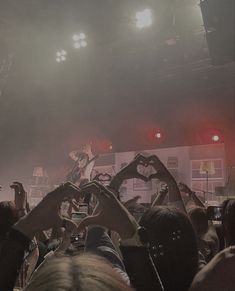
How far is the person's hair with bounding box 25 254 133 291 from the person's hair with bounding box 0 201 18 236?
1.07 metres

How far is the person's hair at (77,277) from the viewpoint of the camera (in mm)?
680

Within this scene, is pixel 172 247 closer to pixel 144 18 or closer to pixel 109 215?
pixel 109 215

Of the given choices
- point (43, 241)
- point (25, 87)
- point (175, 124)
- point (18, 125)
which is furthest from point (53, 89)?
point (43, 241)

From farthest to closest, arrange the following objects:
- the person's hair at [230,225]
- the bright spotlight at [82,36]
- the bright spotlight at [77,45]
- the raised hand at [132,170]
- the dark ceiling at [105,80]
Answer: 1. the bright spotlight at [77,45]
2. the bright spotlight at [82,36]
3. the dark ceiling at [105,80]
4. the raised hand at [132,170]
5. the person's hair at [230,225]

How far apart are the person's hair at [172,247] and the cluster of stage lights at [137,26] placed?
7.94 metres

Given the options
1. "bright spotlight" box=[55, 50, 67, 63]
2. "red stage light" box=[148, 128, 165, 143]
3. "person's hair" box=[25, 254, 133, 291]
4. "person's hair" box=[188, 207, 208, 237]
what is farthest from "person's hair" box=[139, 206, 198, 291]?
"red stage light" box=[148, 128, 165, 143]

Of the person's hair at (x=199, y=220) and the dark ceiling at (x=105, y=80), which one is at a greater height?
the dark ceiling at (x=105, y=80)

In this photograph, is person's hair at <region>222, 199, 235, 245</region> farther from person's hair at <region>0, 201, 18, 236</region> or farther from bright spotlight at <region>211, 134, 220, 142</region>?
bright spotlight at <region>211, 134, 220, 142</region>

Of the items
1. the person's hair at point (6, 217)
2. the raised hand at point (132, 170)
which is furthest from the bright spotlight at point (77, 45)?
the person's hair at point (6, 217)

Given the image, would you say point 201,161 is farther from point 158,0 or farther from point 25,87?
point 25,87

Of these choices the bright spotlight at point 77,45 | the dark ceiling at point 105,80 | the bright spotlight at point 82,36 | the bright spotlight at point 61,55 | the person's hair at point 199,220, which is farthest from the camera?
the bright spotlight at point 61,55

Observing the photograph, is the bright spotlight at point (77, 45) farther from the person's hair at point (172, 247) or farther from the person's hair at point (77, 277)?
the person's hair at point (77, 277)

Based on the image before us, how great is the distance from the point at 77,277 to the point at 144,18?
8.78m

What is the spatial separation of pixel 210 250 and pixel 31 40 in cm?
891
